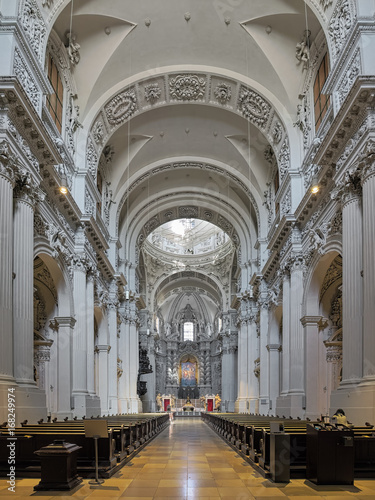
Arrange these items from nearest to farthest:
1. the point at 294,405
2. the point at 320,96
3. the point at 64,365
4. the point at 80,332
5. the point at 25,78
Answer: the point at 25,78 < the point at 320,96 < the point at 64,365 < the point at 294,405 < the point at 80,332

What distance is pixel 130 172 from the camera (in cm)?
2955

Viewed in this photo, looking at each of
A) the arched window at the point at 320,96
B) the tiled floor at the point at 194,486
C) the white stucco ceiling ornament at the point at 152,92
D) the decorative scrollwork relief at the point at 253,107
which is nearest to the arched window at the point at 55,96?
the white stucco ceiling ornament at the point at 152,92

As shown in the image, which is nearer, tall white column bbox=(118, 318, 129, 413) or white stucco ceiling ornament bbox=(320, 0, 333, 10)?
white stucco ceiling ornament bbox=(320, 0, 333, 10)

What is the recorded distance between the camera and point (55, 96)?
63.0 ft

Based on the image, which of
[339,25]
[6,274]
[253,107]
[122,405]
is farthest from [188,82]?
[122,405]

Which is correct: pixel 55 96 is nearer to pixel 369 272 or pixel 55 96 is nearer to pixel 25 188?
pixel 25 188

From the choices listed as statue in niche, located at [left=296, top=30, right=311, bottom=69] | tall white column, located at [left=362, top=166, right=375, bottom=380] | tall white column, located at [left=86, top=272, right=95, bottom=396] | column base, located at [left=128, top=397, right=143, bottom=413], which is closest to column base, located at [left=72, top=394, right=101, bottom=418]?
tall white column, located at [left=86, top=272, right=95, bottom=396]

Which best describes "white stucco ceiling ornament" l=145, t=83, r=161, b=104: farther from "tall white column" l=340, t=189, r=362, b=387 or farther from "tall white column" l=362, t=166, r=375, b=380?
"tall white column" l=362, t=166, r=375, b=380

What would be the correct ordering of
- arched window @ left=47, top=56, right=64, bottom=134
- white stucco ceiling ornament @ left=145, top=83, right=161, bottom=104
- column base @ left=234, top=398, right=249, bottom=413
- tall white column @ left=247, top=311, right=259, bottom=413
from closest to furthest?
arched window @ left=47, top=56, right=64, bottom=134, white stucco ceiling ornament @ left=145, top=83, right=161, bottom=104, tall white column @ left=247, top=311, right=259, bottom=413, column base @ left=234, top=398, right=249, bottom=413

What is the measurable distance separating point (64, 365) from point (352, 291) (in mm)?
10033

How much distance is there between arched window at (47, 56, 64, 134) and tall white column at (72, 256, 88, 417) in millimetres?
4947

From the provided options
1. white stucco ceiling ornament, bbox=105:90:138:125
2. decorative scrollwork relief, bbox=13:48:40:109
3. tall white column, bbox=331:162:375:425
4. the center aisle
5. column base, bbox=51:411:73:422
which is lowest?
column base, bbox=51:411:73:422

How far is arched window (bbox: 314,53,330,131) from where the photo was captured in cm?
1857

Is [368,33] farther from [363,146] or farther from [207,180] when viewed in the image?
[207,180]
